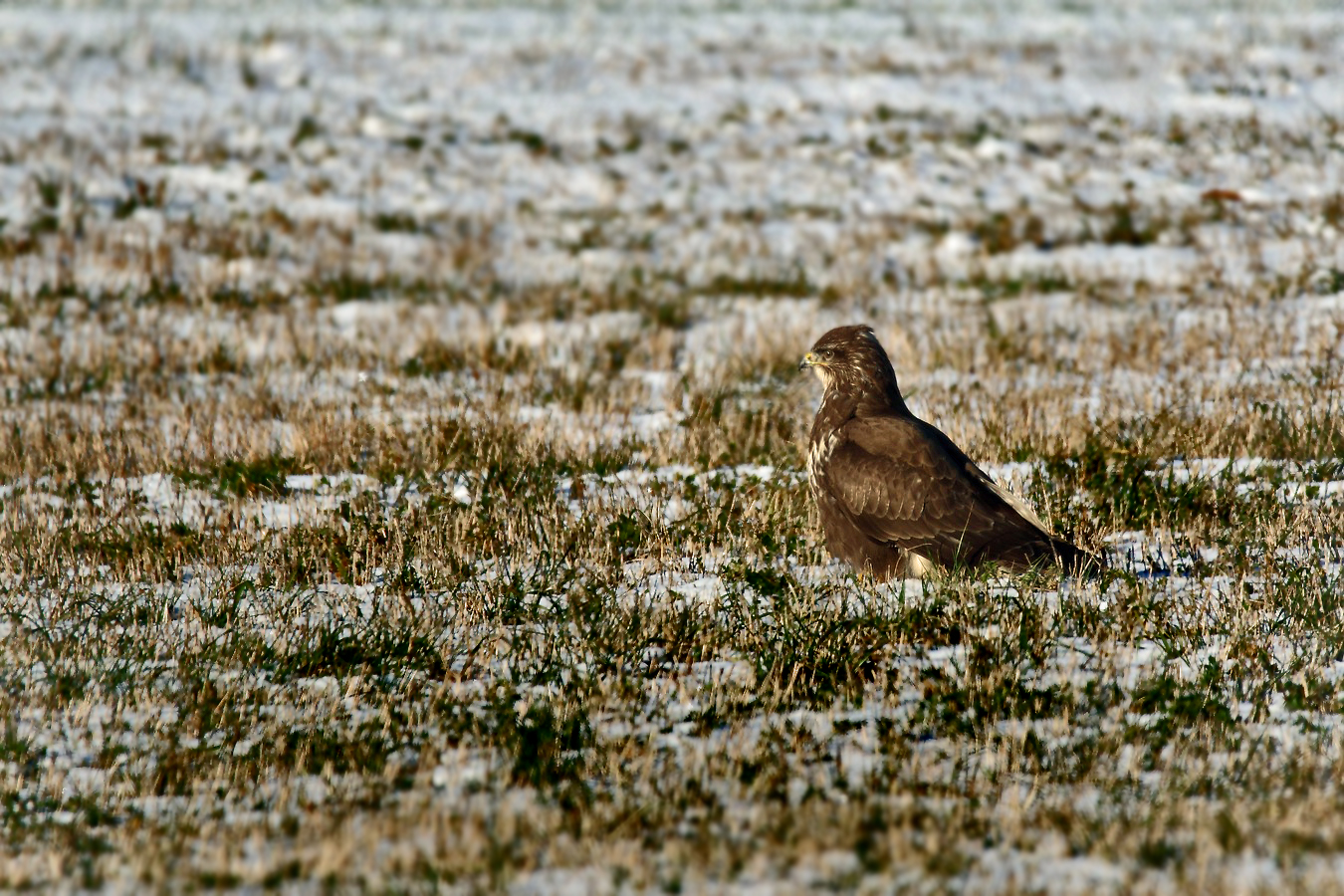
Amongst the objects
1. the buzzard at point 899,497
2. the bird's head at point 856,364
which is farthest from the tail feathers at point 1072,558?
the bird's head at point 856,364

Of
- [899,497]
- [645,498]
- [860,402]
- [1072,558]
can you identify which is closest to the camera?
[1072,558]

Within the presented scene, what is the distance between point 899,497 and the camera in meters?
5.74

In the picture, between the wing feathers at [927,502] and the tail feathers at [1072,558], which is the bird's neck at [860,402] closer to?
the wing feathers at [927,502]

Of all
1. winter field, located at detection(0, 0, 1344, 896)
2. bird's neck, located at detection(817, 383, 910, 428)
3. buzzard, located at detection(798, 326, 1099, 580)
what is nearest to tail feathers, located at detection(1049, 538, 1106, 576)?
buzzard, located at detection(798, 326, 1099, 580)

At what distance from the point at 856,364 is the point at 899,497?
0.83m

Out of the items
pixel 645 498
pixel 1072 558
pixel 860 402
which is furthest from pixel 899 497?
pixel 645 498

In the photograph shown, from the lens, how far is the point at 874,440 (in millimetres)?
5934

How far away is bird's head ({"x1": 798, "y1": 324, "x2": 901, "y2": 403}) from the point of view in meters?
6.21

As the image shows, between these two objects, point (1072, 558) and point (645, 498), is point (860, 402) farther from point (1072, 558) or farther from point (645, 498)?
point (645, 498)

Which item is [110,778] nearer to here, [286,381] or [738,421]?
[738,421]

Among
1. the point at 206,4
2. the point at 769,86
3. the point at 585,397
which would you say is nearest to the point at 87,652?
the point at 585,397

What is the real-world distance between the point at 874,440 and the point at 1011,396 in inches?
142

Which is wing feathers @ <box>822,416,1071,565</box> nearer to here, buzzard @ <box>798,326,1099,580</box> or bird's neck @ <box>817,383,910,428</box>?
buzzard @ <box>798,326,1099,580</box>

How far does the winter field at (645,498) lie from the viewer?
394 centimetres
